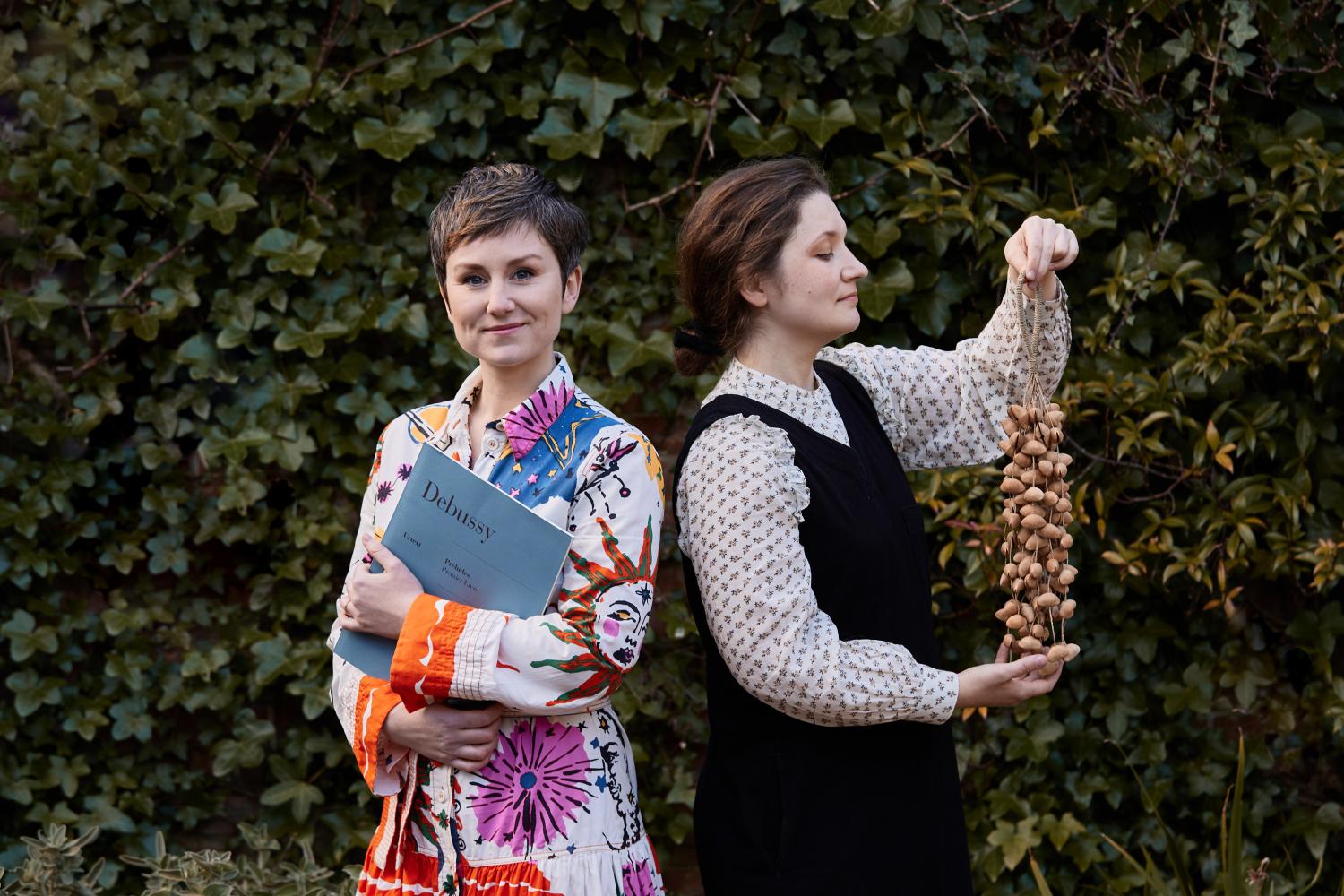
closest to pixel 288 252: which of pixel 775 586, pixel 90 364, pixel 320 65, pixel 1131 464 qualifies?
pixel 320 65

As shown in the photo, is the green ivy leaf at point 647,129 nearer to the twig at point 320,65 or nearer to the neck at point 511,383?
the twig at point 320,65

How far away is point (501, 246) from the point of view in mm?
1756

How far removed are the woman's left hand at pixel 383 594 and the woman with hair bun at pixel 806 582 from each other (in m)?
0.39

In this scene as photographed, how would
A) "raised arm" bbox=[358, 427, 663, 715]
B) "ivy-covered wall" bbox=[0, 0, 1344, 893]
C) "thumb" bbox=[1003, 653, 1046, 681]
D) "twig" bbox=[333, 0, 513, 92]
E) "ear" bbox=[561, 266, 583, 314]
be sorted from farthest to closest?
"twig" bbox=[333, 0, 513, 92], "ivy-covered wall" bbox=[0, 0, 1344, 893], "ear" bbox=[561, 266, 583, 314], "thumb" bbox=[1003, 653, 1046, 681], "raised arm" bbox=[358, 427, 663, 715]

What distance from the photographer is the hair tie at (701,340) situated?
6.48ft

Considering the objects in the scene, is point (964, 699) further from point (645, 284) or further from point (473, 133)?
point (473, 133)

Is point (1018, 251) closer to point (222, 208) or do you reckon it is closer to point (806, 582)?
point (806, 582)

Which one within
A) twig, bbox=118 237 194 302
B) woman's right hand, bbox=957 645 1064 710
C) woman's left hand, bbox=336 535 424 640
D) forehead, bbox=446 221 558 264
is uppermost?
twig, bbox=118 237 194 302

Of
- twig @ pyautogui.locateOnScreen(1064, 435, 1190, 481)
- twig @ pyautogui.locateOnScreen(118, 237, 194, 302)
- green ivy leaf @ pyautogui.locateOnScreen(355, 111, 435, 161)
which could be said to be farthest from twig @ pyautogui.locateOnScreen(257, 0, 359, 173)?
twig @ pyautogui.locateOnScreen(1064, 435, 1190, 481)

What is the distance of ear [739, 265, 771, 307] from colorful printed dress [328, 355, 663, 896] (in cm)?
27

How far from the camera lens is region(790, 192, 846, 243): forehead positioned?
6.12ft

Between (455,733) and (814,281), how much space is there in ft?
2.59

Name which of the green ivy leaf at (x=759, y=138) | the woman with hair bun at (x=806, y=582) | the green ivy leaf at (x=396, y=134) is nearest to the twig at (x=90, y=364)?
the green ivy leaf at (x=396, y=134)

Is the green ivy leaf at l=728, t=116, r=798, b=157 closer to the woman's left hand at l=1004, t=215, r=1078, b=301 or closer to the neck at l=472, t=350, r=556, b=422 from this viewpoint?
the woman's left hand at l=1004, t=215, r=1078, b=301
